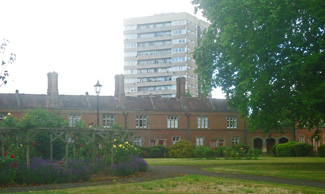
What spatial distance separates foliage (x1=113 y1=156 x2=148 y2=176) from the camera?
2341cm

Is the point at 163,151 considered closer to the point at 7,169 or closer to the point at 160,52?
the point at 7,169

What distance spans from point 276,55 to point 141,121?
3440 centimetres

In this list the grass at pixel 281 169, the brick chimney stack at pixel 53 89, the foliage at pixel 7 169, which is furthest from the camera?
the brick chimney stack at pixel 53 89

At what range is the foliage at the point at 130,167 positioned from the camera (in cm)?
2341

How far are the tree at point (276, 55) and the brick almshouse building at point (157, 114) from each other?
25.5m

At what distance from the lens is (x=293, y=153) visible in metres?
52.2

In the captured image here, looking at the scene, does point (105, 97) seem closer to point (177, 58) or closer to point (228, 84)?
point (228, 84)

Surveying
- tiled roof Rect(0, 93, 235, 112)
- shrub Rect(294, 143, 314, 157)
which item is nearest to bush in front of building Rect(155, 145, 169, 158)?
tiled roof Rect(0, 93, 235, 112)

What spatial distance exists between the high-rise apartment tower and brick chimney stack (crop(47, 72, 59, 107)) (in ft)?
212

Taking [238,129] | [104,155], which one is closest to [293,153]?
[238,129]

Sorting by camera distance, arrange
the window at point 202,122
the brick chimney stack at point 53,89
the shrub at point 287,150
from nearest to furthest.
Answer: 1. the shrub at point 287,150
2. the brick chimney stack at point 53,89
3. the window at point 202,122

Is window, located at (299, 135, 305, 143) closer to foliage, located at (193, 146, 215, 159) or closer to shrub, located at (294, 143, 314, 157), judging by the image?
shrub, located at (294, 143, 314, 157)

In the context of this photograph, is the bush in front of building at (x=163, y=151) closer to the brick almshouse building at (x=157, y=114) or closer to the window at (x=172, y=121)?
the brick almshouse building at (x=157, y=114)

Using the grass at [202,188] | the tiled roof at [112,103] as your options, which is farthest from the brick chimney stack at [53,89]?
the grass at [202,188]
